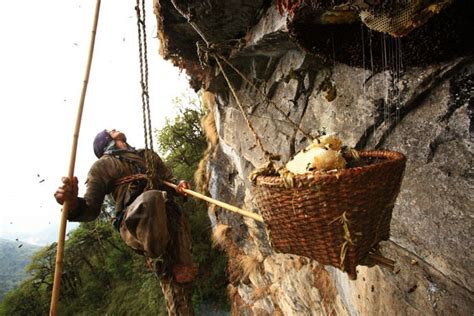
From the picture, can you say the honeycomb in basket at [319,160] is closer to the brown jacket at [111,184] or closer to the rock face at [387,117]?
the rock face at [387,117]

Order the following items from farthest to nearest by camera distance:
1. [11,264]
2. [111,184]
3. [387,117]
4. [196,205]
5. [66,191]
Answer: [11,264], [196,205], [111,184], [66,191], [387,117]

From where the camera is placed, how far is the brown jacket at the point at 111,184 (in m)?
3.76

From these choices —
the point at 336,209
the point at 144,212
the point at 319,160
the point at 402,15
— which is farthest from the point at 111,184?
the point at 402,15

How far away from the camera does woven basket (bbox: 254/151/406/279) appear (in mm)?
1483

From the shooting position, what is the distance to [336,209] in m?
1.53

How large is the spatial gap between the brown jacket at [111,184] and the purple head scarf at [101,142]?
432 mm

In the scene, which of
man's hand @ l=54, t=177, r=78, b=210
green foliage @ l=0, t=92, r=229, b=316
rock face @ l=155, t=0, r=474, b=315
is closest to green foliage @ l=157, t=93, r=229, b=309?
green foliage @ l=0, t=92, r=229, b=316

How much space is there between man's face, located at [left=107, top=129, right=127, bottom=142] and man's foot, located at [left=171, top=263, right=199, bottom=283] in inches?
85.6

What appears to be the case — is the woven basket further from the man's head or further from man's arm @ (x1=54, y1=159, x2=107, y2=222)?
the man's head

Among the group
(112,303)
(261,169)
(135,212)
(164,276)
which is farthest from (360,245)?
(112,303)

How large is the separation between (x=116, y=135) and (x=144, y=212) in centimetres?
187

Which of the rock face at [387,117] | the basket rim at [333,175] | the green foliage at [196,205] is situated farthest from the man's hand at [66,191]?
the green foliage at [196,205]

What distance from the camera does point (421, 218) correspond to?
2432mm

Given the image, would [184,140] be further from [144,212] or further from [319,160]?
[319,160]
